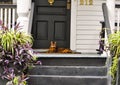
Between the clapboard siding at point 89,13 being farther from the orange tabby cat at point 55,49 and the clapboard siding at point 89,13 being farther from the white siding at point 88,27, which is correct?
the orange tabby cat at point 55,49

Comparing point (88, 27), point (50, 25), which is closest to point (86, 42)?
point (88, 27)

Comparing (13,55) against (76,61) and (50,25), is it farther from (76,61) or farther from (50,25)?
(50,25)

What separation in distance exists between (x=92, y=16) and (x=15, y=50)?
12.1 ft

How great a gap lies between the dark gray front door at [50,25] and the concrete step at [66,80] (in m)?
3.03

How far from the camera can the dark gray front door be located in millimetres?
9719

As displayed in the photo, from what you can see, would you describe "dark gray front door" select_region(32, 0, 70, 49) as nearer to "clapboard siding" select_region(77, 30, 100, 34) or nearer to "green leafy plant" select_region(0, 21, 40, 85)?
"clapboard siding" select_region(77, 30, 100, 34)

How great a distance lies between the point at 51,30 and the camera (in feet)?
31.9

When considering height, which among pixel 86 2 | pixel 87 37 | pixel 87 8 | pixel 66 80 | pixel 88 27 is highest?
pixel 86 2

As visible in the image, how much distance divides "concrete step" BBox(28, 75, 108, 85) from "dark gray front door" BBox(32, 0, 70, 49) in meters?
3.03

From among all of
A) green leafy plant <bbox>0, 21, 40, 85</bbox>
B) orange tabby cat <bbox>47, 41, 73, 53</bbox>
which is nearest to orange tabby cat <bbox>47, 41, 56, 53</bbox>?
orange tabby cat <bbox>47, 41, 73, 53</bbox>

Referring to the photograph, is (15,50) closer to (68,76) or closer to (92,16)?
(68,76)

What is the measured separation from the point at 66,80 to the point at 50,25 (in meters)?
3.21

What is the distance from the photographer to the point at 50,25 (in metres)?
9.73

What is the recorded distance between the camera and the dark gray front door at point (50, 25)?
31.9 ft
